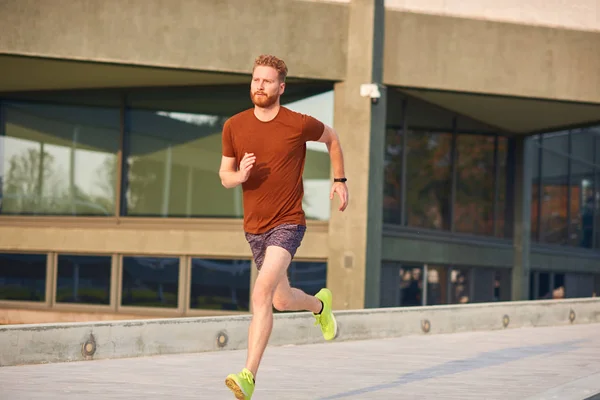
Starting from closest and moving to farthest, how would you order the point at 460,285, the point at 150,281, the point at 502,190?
the point at 150,281 → the point at 460,285 → the point at 502,190

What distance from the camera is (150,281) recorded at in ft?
70.0

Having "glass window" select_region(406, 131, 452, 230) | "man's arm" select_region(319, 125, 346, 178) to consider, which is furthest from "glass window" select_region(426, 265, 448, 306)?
"man's arm" select_region(319, 125, 346, 178)

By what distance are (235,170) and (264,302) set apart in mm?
993

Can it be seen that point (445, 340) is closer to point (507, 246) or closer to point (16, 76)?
point (16, 76)

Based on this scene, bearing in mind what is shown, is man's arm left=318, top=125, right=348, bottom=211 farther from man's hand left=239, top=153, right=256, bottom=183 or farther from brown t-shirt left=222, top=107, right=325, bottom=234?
man's hand left=239, top=153, right=256, bottom=183

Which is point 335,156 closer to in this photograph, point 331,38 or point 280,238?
point 280,238

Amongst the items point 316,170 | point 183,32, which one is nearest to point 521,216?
point 316,170

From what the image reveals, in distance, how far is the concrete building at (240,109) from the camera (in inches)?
718

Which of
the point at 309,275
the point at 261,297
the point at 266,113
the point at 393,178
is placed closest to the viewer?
the point at 261,297

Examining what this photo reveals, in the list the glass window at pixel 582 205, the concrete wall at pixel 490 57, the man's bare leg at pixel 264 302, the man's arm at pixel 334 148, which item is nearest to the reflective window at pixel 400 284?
the concrete wall at pixel 490 57

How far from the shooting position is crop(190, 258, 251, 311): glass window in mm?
20844

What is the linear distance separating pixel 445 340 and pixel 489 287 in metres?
13.8

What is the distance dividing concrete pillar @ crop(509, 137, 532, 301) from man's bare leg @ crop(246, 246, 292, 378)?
20591 millimetres

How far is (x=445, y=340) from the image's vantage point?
12.3 meters
